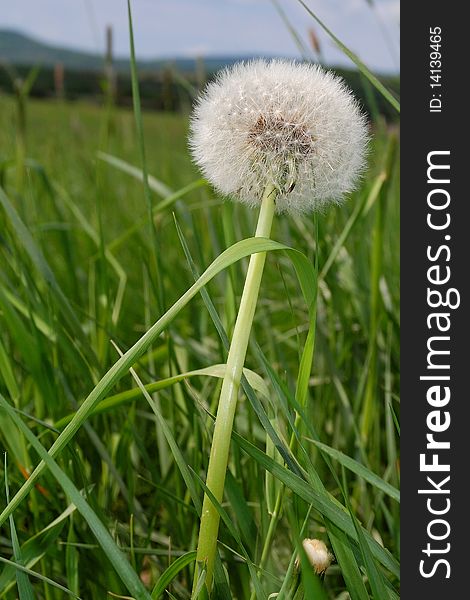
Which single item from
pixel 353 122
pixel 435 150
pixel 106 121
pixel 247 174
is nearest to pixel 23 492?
pixel 247 174

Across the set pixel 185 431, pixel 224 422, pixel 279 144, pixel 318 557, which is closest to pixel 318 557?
pixel 318 557

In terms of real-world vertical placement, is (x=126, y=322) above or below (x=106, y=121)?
below

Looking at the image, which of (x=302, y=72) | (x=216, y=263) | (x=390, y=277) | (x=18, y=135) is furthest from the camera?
(x=390, y=277)

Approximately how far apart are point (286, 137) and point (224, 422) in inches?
11.3

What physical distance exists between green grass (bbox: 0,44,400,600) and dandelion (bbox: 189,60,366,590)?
5cm

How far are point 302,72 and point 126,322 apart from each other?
1373 millimetres

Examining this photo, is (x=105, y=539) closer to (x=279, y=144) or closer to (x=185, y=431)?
(x=279, y=144)

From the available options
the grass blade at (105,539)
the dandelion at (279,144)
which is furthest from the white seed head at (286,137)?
the grass blade at (105,539)

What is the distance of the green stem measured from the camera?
66cm

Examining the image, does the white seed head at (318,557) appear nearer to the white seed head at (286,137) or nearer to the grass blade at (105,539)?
the grass blade at (105,539)

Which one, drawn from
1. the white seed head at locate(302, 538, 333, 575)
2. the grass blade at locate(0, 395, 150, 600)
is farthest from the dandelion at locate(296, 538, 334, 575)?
the grass blade at locate(0, 395, 150, 600)

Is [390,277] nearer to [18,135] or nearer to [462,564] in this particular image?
[18,135]

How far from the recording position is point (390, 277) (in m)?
1.96

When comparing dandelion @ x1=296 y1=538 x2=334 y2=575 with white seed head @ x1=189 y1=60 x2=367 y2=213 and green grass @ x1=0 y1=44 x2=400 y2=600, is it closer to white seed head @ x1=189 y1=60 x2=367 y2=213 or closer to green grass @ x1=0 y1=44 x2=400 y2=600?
green grass @ x1=0 y1=44 x2=400 y2=600
